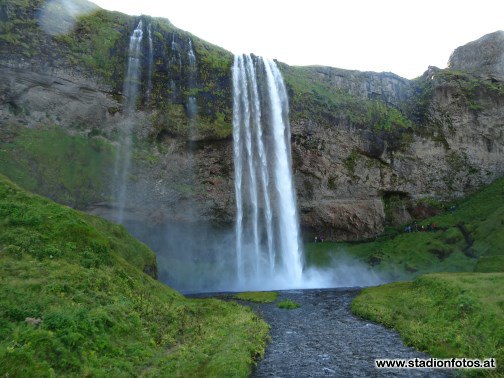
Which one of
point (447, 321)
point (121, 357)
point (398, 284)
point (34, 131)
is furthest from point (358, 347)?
point (34, 131)

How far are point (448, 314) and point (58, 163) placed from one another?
144 feet

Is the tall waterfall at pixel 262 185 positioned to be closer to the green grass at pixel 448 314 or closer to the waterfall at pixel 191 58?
the waterfall at pixel 191 58

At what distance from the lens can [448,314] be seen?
21.1m

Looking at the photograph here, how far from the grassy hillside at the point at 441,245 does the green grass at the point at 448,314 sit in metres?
24.8

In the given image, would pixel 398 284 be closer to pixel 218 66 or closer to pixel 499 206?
pixel 499 206

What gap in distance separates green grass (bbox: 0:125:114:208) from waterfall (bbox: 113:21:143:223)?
1374 mm

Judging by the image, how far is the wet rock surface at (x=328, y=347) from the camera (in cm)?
1528

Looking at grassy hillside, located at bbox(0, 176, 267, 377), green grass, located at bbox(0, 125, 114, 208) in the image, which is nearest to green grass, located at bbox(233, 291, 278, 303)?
grassy hillside, located at bbox(0, 176, 267, 377)

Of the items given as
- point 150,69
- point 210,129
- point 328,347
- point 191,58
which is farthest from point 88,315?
point 191,58

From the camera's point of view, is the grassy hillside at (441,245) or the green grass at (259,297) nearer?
the green grass at (259,297)

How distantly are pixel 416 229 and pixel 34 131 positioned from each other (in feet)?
194

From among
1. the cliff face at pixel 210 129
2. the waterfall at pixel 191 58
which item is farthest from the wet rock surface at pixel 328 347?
the waterfall at pixel 191 58

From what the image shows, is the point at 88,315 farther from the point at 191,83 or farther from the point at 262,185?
the point at 191,83

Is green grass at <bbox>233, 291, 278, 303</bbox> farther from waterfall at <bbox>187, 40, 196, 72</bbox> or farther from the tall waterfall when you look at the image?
waterfall at <bbox>187, 40, 196, 72</bbox>
